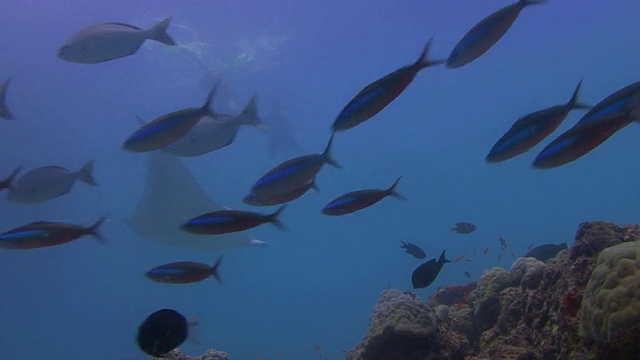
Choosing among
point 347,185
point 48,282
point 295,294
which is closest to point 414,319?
point 48,282

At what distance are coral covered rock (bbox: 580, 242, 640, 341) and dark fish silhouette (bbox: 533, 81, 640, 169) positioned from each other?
1.16 meters

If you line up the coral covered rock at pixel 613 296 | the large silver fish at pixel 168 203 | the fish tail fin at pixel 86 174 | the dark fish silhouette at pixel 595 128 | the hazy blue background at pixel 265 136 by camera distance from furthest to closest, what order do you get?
the hazy blue background at pixel 265 136 < the large silver fish at pixel 168 203 < the fish tail fin at pixel 86 174 < the coral covered rock at pixel 613 296 < the dark fish silhouette at pixel 595 128

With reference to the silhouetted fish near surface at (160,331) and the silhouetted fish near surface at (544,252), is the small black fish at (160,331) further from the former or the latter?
the silhouetted fish near surface at (544,252)

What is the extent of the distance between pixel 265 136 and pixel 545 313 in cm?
5008

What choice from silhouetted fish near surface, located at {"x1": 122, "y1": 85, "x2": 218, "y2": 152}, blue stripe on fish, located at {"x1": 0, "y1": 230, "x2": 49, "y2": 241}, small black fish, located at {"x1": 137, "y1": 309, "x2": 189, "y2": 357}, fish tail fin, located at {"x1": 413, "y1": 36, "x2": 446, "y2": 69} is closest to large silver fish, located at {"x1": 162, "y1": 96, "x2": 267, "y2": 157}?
silhouetted fish near surface, located at {"x1": 122, "y1": 85, "x2": 218, "y2": 152}

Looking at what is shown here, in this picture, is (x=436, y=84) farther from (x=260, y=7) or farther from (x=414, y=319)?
(x=414, y=319)

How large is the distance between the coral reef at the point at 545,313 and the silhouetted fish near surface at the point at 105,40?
504 centimetres

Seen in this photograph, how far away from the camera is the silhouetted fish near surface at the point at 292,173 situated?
4281 mm

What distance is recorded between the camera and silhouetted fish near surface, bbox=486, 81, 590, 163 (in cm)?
375

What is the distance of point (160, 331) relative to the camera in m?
3.98

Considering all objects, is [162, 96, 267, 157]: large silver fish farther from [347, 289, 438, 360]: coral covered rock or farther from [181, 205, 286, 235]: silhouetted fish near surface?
[347, 289, 438, 360]: coral covered rock

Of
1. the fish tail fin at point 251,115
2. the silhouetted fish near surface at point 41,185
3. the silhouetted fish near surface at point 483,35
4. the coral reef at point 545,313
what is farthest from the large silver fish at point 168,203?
the silhouetted fish near surface at point 483,35

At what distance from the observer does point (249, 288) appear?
103938 mm

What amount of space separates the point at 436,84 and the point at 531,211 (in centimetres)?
7808
